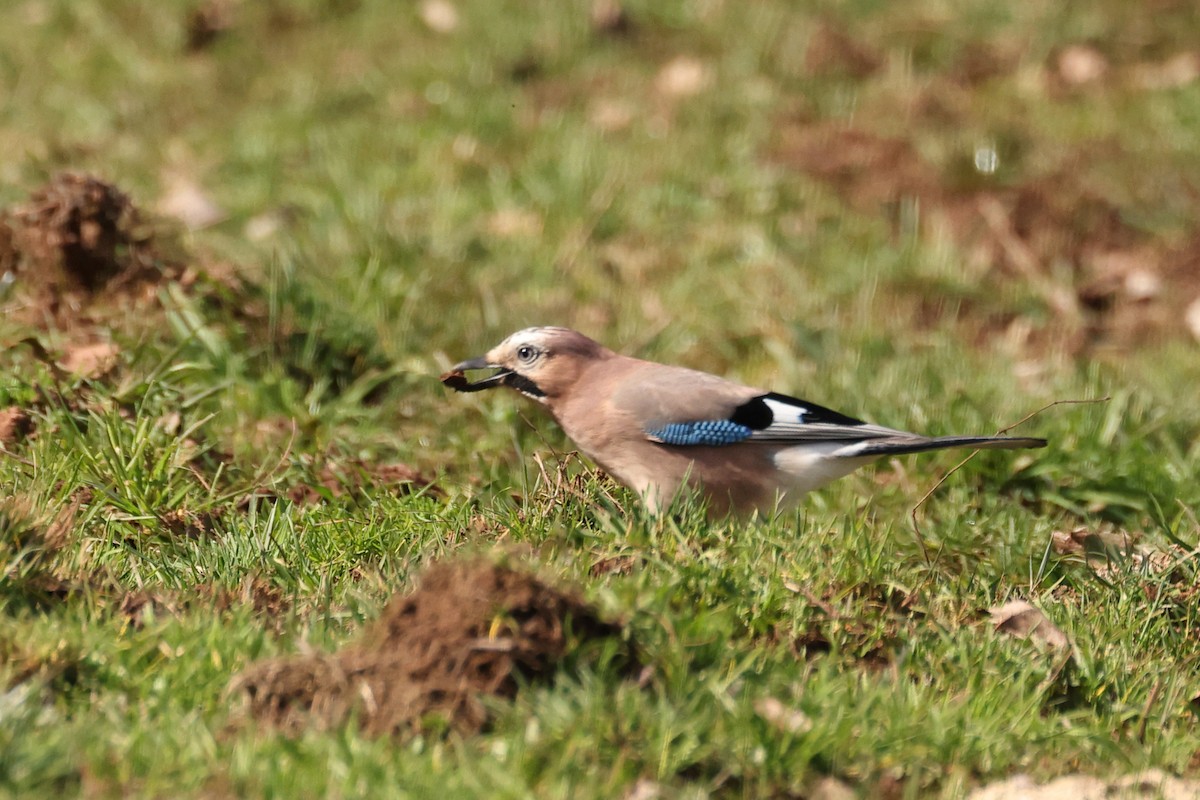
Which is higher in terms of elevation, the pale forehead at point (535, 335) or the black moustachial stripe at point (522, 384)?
the pale forehead at point (535, 335)

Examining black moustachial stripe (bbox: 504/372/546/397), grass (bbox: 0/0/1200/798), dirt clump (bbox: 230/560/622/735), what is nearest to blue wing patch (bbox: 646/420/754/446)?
grass (bbox: 0/0/1200/798)

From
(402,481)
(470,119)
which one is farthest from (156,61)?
(402,481)

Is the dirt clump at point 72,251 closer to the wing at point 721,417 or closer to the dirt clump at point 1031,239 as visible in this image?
the wing at point 721,417

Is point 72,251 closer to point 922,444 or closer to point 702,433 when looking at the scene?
point 702,433

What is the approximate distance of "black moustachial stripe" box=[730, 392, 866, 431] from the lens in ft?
16.9

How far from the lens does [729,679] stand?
12.1 ft

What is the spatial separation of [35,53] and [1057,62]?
6451 millimetres

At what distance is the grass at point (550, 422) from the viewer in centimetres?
358

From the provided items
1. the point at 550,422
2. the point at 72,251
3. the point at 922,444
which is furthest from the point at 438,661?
the point at 72,251

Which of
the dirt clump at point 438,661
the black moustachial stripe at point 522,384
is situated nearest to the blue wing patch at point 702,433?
the black moustachial stripe at point 522,384

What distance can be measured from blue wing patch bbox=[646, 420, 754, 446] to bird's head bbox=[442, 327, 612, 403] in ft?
1.41

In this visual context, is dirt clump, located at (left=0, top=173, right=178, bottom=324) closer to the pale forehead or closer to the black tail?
the pale forehead

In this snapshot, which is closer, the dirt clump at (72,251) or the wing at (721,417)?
the wing at (721,417)

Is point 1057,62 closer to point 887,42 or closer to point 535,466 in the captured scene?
point 887,42
